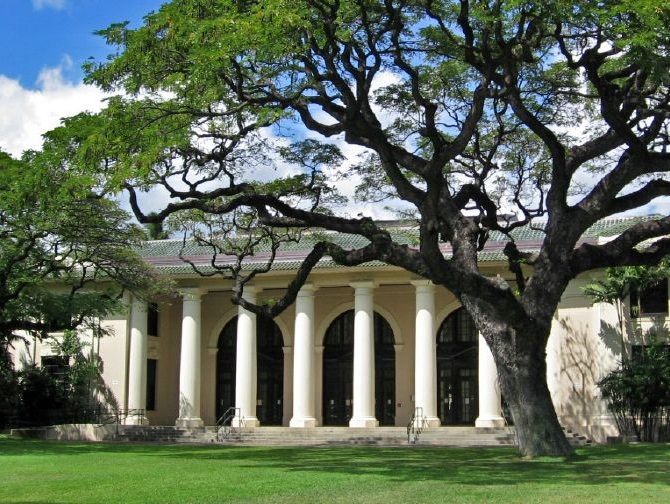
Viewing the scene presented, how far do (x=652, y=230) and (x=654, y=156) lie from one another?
1.50m

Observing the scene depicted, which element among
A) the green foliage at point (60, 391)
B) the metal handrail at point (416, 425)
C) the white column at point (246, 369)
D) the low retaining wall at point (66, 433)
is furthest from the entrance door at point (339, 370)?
the low retaining wall at point (66, 433)

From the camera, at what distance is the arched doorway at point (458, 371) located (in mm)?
41438

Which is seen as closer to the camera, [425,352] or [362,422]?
[362,422]

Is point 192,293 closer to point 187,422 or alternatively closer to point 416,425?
point 187,422

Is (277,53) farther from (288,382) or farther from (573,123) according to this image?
(288,382)

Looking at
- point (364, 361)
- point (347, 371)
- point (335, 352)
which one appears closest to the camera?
point (364, 361)

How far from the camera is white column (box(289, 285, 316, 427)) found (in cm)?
3862

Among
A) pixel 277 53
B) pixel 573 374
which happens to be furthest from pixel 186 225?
pixel 573 374

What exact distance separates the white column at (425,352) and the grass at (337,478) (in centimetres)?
1290

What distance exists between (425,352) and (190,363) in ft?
32.7

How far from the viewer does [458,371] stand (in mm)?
41812

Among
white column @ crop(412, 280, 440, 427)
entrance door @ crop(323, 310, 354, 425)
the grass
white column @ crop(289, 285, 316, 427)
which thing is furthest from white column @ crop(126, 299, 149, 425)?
the grass

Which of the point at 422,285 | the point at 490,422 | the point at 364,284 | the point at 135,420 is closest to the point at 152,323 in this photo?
the point at 135,420

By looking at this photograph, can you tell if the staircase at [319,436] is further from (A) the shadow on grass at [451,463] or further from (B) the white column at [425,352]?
(A) the shadow on grass at [451,463]
